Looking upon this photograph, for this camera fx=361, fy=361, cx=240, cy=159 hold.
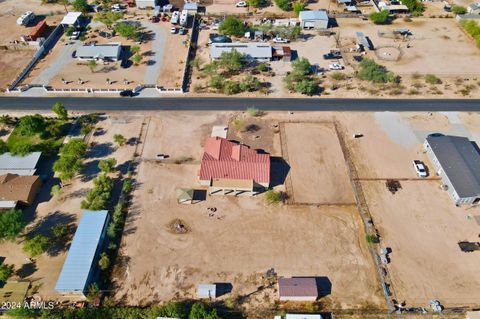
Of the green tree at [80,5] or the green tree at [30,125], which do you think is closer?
the green tree at [30,125]

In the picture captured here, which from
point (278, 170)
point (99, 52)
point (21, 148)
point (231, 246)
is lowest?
point (231, 246)

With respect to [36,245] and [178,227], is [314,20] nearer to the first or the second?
[178,227]

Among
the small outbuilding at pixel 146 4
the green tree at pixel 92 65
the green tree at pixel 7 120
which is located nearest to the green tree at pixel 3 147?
the green tree at pixel 7 120

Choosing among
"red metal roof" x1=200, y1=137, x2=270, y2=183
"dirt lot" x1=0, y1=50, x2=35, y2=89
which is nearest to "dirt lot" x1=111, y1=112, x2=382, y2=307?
"red metal roof" x1=200, y1=137, x2=270, y2=183

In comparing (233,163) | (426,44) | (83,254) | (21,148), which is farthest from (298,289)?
(426,44)

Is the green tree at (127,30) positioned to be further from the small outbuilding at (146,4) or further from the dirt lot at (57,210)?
the dirt lot at (57,210)

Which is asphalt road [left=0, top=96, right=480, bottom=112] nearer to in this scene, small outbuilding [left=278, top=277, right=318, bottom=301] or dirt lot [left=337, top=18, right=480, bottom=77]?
dirt lot [left=337, top=18, right=480, bottom=77]

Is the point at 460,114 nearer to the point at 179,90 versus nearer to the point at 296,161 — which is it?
the point at 296,161
